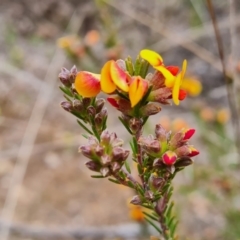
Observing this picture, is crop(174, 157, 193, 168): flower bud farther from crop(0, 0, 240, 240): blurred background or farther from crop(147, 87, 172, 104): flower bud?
crop(0, 0, 240, 240): blurred background

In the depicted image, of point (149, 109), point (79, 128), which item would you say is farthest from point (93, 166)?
point (79, 128)

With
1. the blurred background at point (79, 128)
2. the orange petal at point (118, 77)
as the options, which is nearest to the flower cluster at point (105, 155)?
the orange petal at point (118, 77)

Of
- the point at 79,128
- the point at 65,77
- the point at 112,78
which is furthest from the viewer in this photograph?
the point at 79,128

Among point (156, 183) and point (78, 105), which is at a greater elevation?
point (78, 105)

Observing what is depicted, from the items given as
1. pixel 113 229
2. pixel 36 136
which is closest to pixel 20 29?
pixel 36 136

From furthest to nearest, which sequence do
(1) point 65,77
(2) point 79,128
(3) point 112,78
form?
(2) point 79,128, (1) point 65,77, (3) point 112,78

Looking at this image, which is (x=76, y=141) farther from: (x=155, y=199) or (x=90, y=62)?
(x=155, y=199)

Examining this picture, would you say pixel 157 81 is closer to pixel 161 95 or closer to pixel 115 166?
pixel 161 95
